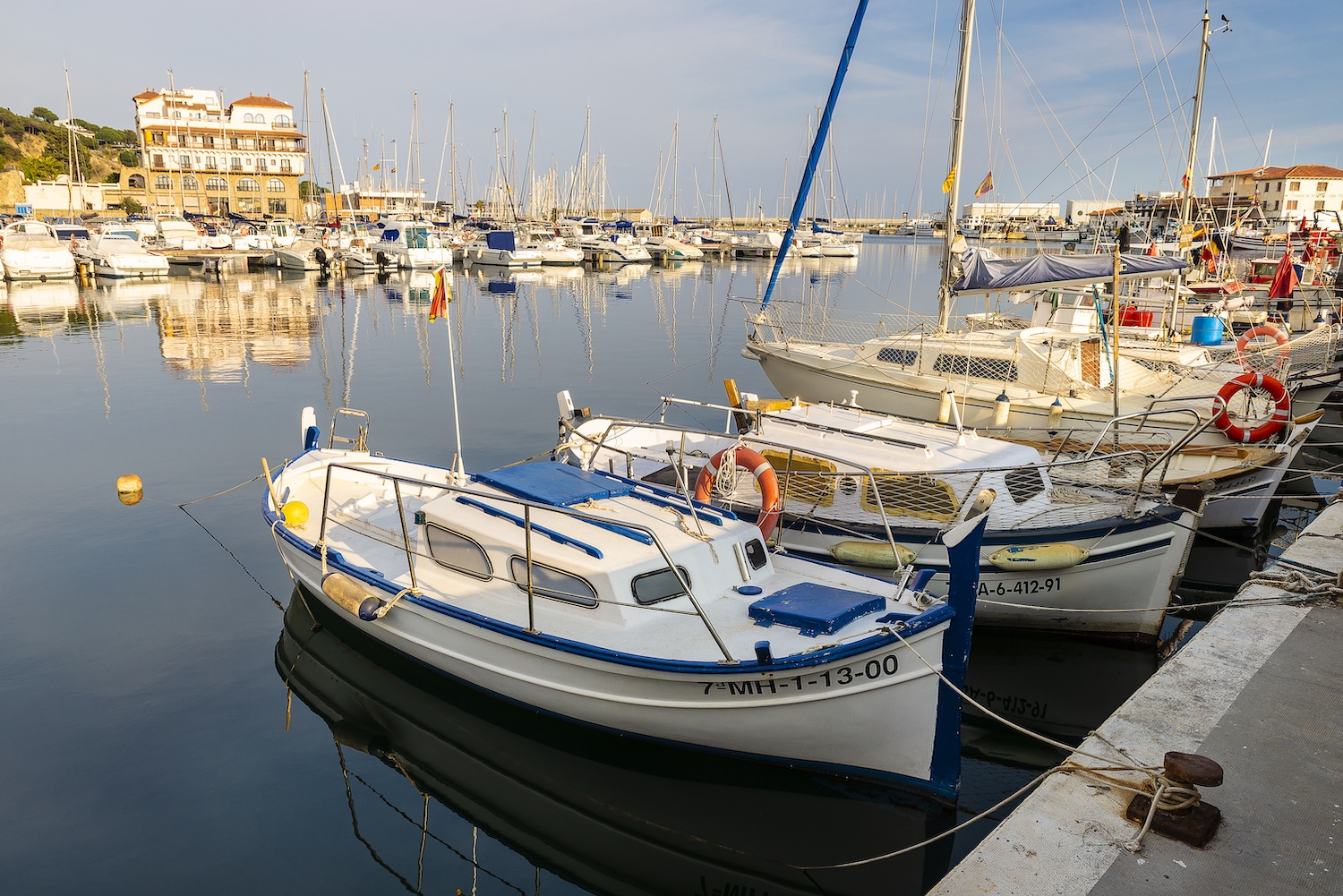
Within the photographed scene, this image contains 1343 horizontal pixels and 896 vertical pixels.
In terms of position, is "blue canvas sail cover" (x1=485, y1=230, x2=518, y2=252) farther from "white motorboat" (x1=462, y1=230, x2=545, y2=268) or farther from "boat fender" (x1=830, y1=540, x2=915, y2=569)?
"boat fender" (x1=830, y1=540, x2=915, y2=569)

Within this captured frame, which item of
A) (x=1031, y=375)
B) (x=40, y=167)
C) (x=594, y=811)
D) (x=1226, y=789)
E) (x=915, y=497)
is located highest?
(x=40, y=167)

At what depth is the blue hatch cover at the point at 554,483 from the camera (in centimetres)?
1004

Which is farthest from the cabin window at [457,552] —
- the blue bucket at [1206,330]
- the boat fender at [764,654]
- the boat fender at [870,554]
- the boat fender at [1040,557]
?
the blue bucket at [1206,330]

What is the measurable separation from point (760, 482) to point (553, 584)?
11.7ft

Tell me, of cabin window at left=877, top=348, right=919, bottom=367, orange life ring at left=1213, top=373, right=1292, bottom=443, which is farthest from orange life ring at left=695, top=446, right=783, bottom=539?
cabin window at left=877, top=348, right=919, bottom=367

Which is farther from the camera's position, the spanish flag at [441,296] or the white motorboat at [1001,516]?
the spanish flag at [441,296]

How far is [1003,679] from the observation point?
1125cm

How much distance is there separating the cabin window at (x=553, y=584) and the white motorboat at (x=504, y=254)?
67.5 meters

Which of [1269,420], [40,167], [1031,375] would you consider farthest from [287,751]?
[40,167]

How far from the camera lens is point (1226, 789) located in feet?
19.6

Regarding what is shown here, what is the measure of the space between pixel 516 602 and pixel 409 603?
140 centimetres

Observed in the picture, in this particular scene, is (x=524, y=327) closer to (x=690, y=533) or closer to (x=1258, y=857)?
(x=690, y=533)

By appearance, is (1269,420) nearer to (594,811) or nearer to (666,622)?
(666,622)

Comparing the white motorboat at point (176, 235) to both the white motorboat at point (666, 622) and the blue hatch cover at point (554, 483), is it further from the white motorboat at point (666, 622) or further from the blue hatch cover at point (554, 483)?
the blue hatch cover at point (554, 483)
